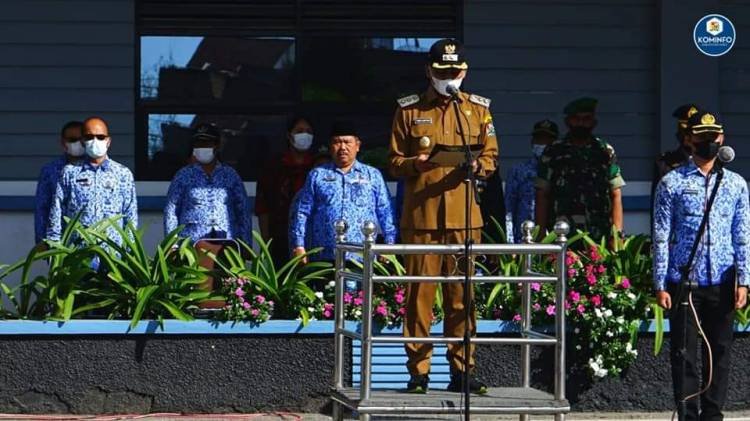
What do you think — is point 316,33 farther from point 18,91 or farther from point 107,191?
point 107,191

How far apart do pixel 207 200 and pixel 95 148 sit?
926mm

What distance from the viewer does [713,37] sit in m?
12.7

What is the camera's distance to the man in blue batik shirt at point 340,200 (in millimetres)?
11008

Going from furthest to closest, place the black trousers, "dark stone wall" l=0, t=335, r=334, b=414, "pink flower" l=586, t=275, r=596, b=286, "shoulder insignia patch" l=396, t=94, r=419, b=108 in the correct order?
"pink flower" l=586, t=275, r=596, b=286, "dark stone wall" l=0, t=335, r=334, b=414, the black trousers, "shoulder insignia patch" l=396, t=94, r=419, b=108

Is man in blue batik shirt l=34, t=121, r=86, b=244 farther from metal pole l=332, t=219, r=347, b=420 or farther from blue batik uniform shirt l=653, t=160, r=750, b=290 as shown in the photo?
blue batik uniform shirt l=653, t=160, r=750, b=290

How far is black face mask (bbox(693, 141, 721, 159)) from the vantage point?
9047 millimetres

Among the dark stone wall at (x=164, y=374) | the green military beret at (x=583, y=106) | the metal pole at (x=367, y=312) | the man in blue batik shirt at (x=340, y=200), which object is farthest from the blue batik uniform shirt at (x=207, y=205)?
the metal pole at (x=367, y=312)

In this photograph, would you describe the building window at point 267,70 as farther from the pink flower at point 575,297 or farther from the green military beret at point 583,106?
the pink flower at point 575,297

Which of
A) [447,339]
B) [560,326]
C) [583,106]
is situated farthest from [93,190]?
[560,326]

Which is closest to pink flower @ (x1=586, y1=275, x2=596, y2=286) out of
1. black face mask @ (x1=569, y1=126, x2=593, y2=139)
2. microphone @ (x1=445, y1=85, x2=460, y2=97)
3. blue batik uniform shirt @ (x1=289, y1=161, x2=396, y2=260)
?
blue batik uniform shirt @ (x1=289, y1=161, x2=396, y2=260)

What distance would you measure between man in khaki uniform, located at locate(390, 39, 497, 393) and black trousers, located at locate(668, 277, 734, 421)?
1312 mm

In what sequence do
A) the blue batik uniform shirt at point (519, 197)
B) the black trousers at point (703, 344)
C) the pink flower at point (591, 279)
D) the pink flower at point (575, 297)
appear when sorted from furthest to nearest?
the blue batik uniform shirt at point (519, 197), the pink flower at point (591, 279), the pink flower at point (575, 297), the black trousers at point (703, 344)

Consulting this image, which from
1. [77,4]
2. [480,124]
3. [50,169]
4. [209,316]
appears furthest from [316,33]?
[480,124]

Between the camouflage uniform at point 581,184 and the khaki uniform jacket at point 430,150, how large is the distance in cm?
282
